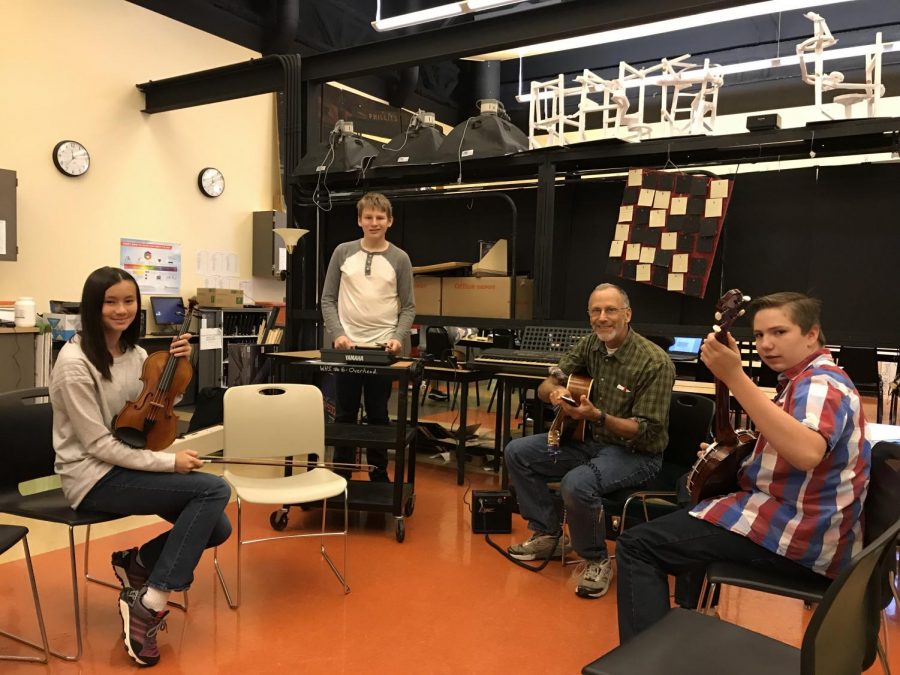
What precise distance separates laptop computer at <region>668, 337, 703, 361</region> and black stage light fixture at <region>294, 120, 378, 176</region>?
9.01ft

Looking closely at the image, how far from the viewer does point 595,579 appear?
8.91ft

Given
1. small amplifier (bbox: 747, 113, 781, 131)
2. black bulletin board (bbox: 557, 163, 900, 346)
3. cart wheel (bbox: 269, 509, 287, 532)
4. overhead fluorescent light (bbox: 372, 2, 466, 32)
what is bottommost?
cart wheel (bbox: 269, 509, 287, 532)

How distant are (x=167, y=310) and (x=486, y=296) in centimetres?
391

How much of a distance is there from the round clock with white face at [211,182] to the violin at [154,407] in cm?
563

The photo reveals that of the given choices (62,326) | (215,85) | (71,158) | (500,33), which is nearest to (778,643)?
(500,33)

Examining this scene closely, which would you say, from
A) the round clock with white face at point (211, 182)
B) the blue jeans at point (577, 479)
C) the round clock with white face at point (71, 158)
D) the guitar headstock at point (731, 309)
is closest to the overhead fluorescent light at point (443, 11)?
the round clock with white face at point (211, 182)

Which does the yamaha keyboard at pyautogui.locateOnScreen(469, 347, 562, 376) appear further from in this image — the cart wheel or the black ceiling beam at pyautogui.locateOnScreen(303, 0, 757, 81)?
the black ceiling beam at pyautogui.locateOnScreen(303, 0, 757, 81)

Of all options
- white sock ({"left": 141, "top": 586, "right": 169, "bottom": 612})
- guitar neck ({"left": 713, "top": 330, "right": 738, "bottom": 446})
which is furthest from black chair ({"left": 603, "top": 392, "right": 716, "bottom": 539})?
white sock ({"left": 141, "top": 586, "right": 169, "bottom": 612})

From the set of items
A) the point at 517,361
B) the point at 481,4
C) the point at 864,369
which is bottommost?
the point at 864,369

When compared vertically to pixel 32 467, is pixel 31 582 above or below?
below

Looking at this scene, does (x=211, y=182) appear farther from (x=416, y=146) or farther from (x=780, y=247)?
(x=780, y=247)

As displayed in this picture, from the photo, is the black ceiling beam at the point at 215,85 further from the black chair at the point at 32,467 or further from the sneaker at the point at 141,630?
the sneaker at the point at 141,630

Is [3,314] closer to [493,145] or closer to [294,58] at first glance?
[294,58]

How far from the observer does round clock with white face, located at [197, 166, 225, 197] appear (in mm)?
7355
